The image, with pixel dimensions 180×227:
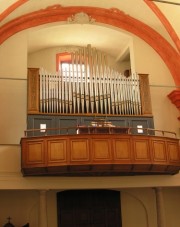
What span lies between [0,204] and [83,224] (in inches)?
108

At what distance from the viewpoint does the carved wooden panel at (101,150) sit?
1007cm

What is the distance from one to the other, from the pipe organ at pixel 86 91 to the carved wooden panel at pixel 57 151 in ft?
6.23

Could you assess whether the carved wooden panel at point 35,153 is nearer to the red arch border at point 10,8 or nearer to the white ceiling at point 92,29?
the red arch border at point 10,8

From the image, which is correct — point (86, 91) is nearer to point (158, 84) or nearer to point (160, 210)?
point (158, 84)

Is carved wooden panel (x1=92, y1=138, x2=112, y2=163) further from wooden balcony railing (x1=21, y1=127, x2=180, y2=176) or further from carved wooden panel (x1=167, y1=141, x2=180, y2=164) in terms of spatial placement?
carved wooden panel (x1=167, y1=141, x2=180, y2=164)

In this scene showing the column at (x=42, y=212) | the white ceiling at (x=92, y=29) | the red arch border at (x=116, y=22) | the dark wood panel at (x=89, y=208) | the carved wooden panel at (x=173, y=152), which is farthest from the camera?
the red arch border at (x=116, y=22)

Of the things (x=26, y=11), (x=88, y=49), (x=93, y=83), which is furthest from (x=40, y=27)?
(x=93, y=83)

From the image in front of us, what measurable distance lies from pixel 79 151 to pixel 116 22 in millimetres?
6263

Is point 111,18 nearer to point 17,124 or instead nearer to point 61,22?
point 61,22

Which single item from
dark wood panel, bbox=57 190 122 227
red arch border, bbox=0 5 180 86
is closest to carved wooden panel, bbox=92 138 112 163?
dark wood panel, bbox=57 190 122 227

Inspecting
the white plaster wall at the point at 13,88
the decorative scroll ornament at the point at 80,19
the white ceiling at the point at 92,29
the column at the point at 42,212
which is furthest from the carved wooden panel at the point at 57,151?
the decorative scroll ornament at the point at 80,19

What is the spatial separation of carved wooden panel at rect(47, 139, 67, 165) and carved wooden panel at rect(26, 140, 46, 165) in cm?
19

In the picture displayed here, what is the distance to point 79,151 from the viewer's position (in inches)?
398

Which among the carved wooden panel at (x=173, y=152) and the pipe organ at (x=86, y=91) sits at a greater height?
the pipe organ at (x=86, y=91)
